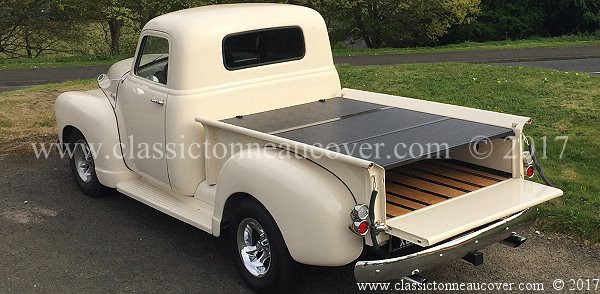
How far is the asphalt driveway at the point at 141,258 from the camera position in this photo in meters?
4.73

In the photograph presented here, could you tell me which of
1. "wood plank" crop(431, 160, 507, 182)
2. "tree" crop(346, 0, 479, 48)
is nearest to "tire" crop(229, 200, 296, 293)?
"wood plank" crop(431, 160, 507, 182)

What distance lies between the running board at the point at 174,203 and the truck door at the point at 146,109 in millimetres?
139

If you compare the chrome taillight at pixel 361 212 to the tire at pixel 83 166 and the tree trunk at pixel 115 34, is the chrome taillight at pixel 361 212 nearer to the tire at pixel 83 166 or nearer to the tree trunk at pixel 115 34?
the tire at pixel 83 166

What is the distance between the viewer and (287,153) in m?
4.36

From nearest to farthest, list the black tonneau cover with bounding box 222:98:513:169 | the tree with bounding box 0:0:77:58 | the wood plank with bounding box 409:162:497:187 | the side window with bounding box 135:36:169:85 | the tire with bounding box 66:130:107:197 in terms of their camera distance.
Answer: the black tonneau cover with bounding box 222:98:513:169, the wood plank with bounding box 409:162:497:187, the side window with bounding box 135:36:169:85, the tire with bounding box 66:130:107:197, the tree with bounding box 0:0:77:58

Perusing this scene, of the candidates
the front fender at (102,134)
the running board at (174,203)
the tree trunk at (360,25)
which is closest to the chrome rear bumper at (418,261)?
the running board at (174,203)

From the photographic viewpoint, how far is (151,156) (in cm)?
565

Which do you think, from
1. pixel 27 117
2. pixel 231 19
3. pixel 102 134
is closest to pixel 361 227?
pixel 231 19

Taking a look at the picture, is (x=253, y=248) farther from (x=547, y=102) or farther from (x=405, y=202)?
(x=547, y=102)

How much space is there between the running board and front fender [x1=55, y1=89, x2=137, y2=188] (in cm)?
16

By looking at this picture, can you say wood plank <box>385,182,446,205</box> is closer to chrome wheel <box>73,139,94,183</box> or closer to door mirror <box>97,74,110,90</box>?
door mirror <box>97,74,110,90</box>

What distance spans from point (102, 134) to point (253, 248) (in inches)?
91.1

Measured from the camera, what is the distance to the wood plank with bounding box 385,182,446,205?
445cm

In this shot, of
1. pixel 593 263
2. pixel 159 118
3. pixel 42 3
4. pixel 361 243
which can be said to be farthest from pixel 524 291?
pixel 42 3
